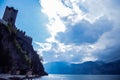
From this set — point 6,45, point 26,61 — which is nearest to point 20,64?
point 26,61

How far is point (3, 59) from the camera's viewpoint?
6606 cm

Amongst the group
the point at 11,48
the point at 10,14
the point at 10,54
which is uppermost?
the point at 10,14

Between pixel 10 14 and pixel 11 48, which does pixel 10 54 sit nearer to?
pixel 11 48

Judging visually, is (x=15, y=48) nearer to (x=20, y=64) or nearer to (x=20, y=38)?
(x=20, y=64)

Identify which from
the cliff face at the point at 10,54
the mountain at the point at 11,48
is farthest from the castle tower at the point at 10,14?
the cliff face at the point at 10,54

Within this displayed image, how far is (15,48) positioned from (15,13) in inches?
1256

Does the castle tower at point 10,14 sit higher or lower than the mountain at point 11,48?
higher

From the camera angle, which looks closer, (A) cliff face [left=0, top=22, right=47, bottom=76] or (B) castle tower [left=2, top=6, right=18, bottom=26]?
(A) cliff face [left=0, top=22, right=47, bottom=76]

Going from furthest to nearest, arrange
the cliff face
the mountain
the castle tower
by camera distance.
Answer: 1. the castle tower
2. the mountain
3. the cliff face

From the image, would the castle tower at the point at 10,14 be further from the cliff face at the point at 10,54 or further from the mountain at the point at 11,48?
the cliff face at the point at 10,54

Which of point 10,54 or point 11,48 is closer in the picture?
point 10,54

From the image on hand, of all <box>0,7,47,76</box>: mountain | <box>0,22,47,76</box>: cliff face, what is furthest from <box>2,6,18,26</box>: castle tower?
<box>0,22,47,76</box>: cliff face

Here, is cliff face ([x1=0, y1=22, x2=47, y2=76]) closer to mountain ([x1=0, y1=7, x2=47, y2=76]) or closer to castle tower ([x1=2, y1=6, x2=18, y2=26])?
mountain ([x1=0, y1=7, x2=47, y2=76])

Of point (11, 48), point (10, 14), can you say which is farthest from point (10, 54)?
point (10, 14)
